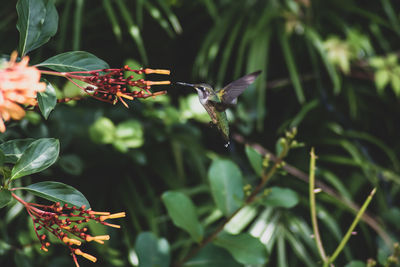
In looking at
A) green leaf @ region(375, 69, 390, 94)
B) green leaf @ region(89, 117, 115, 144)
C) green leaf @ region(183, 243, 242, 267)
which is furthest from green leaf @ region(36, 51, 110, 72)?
green leaf @ region(375, 69, 390, 94)

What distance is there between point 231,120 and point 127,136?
0.38 meters


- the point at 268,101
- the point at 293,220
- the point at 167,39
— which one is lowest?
the point at 293,220

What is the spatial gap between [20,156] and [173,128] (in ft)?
2.43

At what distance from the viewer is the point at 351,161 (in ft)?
3.87

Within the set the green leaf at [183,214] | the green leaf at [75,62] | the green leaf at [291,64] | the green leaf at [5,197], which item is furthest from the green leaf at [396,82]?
the green leaf at [5,197]

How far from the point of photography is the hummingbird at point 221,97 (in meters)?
0.49

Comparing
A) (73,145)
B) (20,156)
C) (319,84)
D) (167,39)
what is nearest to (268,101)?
(319,84)

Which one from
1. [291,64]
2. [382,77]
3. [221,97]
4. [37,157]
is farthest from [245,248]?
[382,77]

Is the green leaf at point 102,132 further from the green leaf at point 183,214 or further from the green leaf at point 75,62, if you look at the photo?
the green leaf at point 75,62

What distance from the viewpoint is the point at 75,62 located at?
416mm

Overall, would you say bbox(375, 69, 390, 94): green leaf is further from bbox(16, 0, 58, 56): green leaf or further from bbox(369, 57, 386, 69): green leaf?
bbox(16, 0, 58, 56): green leaf

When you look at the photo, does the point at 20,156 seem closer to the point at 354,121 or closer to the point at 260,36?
the point at 260,36

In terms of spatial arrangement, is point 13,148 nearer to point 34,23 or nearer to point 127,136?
point 34,23

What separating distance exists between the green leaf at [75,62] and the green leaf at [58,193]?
0.13m
